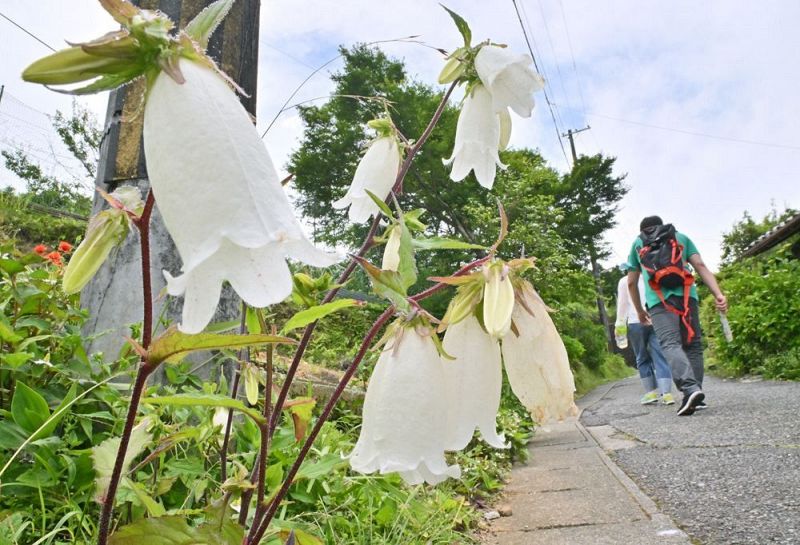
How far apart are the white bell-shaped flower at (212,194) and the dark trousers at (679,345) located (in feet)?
13.7

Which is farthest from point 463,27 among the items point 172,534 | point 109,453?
point 109,453

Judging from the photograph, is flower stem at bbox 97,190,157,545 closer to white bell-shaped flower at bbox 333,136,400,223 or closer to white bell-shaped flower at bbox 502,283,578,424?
white bell-shaped flower at bbox 502,283,578,424

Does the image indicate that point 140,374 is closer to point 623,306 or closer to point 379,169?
point 379,169

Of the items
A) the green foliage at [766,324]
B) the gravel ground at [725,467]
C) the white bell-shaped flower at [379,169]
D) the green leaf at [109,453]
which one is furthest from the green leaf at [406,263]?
the green foliage at [766,324]

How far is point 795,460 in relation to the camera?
8.87 ft

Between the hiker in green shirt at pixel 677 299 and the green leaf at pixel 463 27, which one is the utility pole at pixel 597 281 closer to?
the hiker in green shirt at pixel 677 299

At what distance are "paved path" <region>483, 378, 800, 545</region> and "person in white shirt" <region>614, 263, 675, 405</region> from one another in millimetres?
938

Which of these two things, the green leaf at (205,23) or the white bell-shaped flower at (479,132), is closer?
the green leaf at (205,23)

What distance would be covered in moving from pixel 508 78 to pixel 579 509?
1876mm

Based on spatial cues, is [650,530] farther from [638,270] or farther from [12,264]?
[638,270]

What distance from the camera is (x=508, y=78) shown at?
0.95 metres

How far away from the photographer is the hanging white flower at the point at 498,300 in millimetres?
700

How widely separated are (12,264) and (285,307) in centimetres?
368

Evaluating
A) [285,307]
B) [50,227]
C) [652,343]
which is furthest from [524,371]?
[50,227]
